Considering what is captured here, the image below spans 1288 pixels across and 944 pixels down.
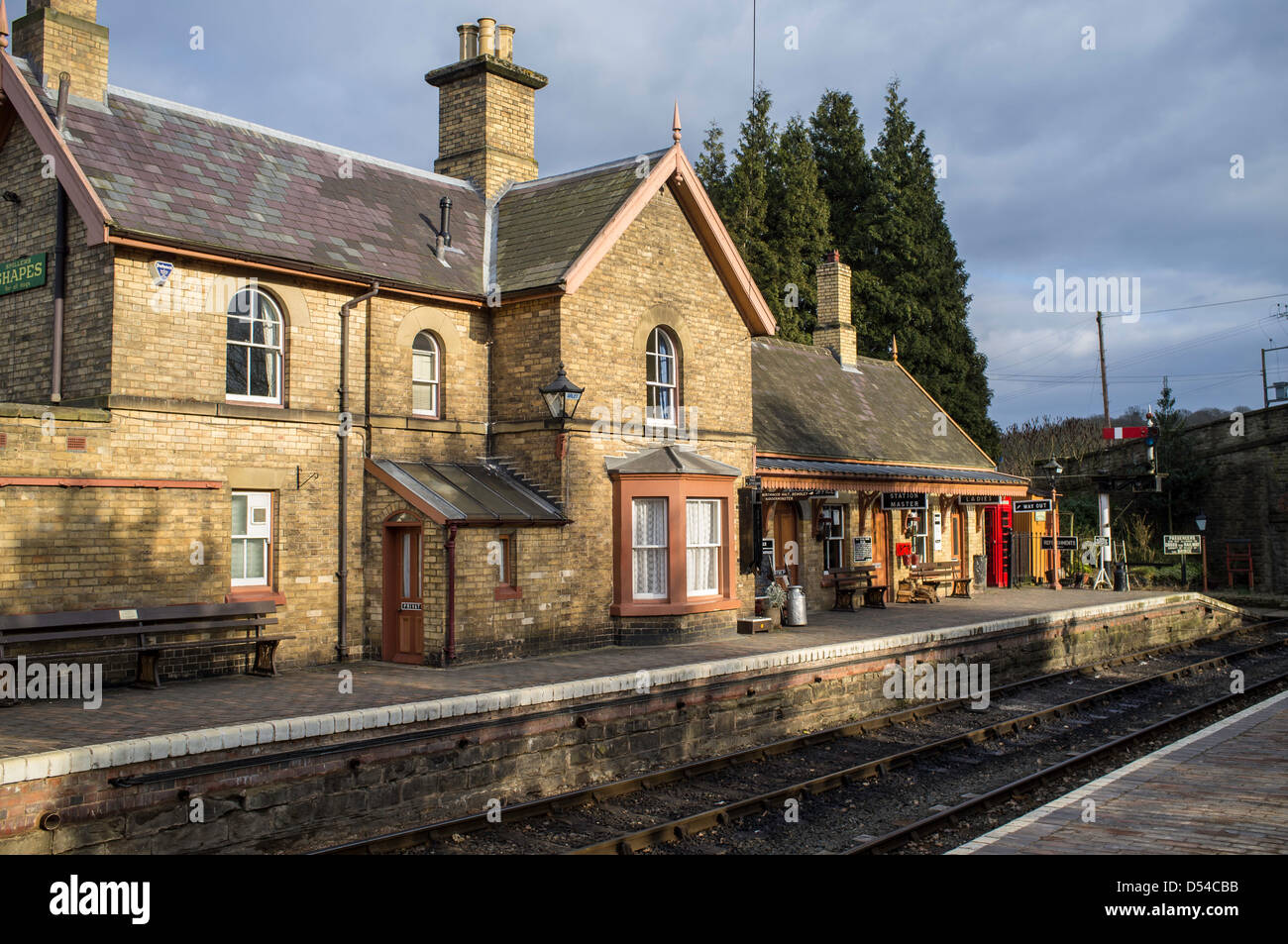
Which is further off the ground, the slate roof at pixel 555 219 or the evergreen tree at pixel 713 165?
the evergreen tree at pixel 713 165

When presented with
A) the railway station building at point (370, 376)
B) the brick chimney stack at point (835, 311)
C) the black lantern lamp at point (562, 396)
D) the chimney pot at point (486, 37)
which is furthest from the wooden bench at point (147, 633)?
the brick chimney stack at point (835, 311)

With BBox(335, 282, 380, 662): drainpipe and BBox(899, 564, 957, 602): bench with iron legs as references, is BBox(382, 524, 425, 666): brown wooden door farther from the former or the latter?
BBox(899, 564, 957, 602): bench with iron legs

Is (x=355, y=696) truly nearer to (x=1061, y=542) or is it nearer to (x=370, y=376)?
(x=370, y=376)

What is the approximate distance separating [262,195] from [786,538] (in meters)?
11.7

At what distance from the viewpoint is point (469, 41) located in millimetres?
18344

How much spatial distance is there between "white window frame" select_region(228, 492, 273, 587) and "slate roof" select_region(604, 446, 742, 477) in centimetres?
489

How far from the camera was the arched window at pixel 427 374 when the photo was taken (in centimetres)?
1572

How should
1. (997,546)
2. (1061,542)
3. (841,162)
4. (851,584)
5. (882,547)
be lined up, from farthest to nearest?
1. (841,162)
2. (997,546)
3. (1061,542)
4. (882,547)
5. (851,584)

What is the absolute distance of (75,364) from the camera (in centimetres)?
1288

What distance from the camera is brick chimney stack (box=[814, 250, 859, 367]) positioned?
28344mm

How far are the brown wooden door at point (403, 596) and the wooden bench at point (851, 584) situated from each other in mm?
10257

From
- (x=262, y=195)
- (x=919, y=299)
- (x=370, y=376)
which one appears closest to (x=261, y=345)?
(x=370, y=376)

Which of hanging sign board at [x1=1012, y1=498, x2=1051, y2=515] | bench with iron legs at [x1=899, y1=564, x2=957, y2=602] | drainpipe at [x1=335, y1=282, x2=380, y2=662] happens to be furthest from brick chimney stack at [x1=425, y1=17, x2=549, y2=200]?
hanging sign board at [x1=1012, y1=498, x2=1051, y2=515]

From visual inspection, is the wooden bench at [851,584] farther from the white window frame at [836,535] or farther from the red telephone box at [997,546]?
the red telephone box at [997,546]
